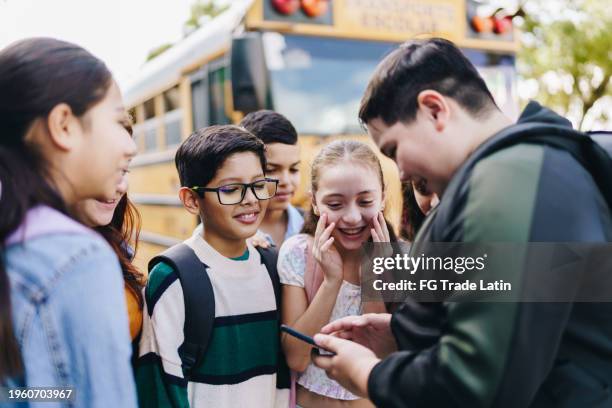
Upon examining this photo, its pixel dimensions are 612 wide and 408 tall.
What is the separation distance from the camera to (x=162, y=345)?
1671 mm

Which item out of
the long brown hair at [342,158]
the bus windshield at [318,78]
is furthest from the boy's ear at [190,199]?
the bus windshield at [318,78]

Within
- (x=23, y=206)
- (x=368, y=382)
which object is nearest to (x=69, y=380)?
(x=23, y=206)

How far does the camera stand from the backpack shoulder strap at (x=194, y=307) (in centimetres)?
171

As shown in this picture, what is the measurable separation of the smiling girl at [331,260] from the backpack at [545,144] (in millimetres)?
668

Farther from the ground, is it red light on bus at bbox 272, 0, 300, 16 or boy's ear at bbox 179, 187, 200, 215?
red light on bus at bbox 272, 0, 300, 16

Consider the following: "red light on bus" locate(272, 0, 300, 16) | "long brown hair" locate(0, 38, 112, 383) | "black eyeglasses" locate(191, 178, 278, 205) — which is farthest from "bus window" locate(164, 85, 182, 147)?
"long brown hair" locate(0, 38, 112, 383)

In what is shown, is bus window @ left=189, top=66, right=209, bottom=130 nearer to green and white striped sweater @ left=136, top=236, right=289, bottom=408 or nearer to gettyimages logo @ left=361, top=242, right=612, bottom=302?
green and white striped sweater @ left=136, top=236, right=289, bottom=408

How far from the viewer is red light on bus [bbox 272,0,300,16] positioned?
4566 millimetres

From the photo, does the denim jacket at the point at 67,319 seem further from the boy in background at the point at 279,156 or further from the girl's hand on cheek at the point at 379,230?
the boy in background at the point at 279,156

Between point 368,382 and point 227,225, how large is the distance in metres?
0.85

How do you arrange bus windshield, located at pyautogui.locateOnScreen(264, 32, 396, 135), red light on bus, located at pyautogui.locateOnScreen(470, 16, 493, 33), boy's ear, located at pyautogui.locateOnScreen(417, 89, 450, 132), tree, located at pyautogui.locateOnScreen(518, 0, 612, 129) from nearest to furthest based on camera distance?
boy's ear, located at pyautogui.locateOnScreen(417, 89, 450, 132) → bus windshield, located at pyautogui.locateOnScreen(264, 32, 396, 135) → red light on bus, located at pyautogui.locateOnScreen(470, 16, 493, 33) → tree, located at pyautogui.locateOnScreen(518, 0, 612, 129)

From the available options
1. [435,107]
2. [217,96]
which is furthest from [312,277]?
[217,96]

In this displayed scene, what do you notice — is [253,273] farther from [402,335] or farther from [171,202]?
[171,202]

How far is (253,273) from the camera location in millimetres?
1964
